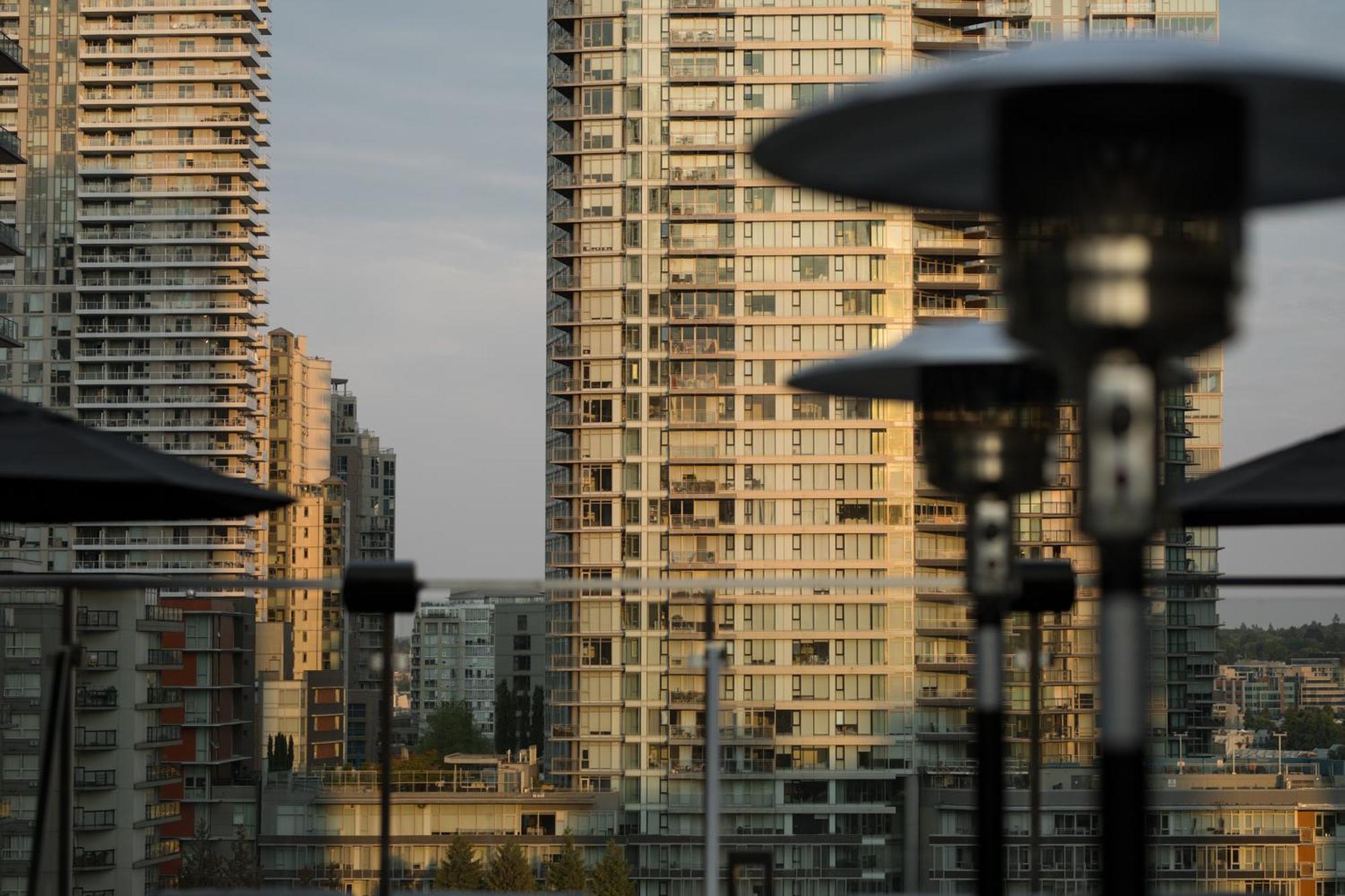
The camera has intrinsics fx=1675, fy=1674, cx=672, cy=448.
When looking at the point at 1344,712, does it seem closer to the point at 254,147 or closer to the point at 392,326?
the point at 392,326

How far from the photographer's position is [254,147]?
243 ft

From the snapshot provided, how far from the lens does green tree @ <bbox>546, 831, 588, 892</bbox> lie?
3789 millimetres

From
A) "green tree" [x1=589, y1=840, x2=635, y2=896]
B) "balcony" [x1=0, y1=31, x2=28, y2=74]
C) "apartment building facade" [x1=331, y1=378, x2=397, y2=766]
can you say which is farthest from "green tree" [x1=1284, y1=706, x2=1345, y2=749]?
"apartment building facade" [x1=331, y1=378, x2=397, y2=766]

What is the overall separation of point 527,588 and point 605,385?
179ft

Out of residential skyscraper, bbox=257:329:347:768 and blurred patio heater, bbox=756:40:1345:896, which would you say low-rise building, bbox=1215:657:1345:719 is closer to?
blurred patio heater, bbox=756:40:1345:896

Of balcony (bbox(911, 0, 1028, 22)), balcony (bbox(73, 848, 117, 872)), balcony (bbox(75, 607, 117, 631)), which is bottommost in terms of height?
balcony (bbox(73, 848, 117, 872))

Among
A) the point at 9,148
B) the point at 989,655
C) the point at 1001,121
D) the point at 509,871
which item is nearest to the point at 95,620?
the point at 509,871

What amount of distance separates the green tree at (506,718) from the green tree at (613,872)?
51.9 metres

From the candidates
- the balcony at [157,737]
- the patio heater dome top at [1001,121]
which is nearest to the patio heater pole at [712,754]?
the patio heater dome top at [1001,121]

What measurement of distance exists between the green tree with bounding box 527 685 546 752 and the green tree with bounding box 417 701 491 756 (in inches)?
74.0

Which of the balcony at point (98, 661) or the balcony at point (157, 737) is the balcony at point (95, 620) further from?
the balcony at point (157, 737)

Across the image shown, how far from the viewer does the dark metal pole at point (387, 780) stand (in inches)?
128

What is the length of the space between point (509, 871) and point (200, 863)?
73 cm

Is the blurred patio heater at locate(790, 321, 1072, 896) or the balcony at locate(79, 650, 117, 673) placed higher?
the blurred patio heater at locate(790, 321, 1072, 896)
